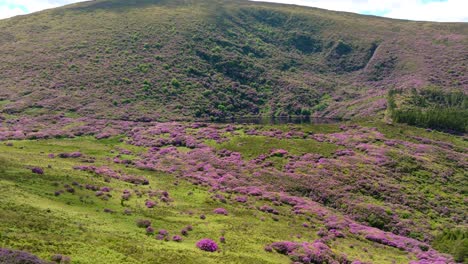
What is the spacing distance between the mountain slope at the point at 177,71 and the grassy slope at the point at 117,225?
65.2 m

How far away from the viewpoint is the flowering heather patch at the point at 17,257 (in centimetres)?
2594

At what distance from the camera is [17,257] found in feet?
86.8

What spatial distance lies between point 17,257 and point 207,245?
18.1m

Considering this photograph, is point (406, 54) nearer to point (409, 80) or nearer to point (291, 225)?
point (409, 80)

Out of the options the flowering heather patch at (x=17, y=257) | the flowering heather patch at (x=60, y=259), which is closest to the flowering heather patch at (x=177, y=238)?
the flowering heather patch at (x=60, y=259)

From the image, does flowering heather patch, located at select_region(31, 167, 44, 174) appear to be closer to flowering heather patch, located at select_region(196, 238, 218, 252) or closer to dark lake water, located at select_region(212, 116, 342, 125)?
flowering heather patch, located at select_region(196, 238, 218, 252)

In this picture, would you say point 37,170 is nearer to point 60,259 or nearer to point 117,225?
point 117,225

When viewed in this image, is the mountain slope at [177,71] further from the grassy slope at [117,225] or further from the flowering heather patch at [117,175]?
the grassy slope at [117,225]

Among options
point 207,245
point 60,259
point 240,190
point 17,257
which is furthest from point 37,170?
point 240,190

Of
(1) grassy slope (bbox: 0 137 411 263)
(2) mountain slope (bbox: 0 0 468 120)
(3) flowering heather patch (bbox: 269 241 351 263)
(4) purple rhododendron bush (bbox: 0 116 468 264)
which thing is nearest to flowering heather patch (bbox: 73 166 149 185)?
(4) purple rhododendron bush (bbox: 0 116 468 264)

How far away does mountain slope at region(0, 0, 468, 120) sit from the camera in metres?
125

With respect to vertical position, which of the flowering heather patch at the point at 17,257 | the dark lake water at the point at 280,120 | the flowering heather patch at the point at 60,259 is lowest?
the dark lake water at the point at 280,120

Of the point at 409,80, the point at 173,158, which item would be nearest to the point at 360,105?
the point at 409,80

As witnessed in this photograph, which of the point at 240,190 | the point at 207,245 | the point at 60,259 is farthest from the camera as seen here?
the point at 240,190
